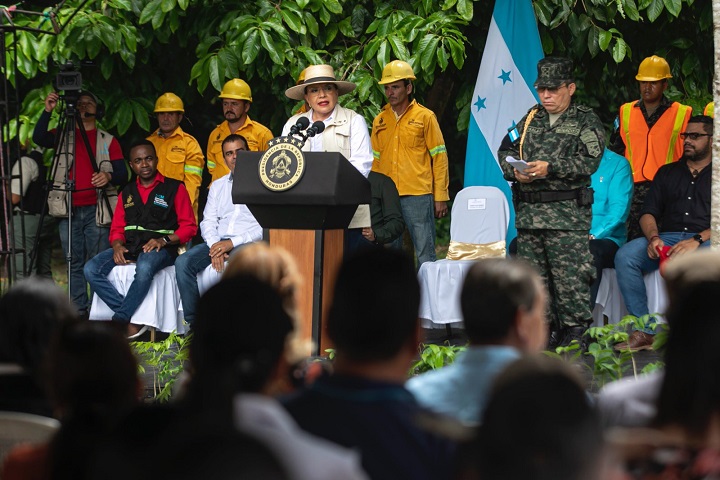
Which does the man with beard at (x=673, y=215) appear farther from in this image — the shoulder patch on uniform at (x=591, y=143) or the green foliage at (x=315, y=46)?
the green foliage at (x=315, y=46)

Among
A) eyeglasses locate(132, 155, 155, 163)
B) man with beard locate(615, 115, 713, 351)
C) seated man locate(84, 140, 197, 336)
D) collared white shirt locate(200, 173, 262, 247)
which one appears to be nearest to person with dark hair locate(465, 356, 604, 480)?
man with beard locate(615, 115, 713, 351)

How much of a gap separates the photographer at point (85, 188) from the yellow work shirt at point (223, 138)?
0.66m

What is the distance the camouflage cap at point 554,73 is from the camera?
636 centimetres

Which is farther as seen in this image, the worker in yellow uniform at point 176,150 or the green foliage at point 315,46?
the worker in yellow uniform at point 176,150

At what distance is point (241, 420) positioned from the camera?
168 centimetres

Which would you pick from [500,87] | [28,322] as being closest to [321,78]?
[500,87]

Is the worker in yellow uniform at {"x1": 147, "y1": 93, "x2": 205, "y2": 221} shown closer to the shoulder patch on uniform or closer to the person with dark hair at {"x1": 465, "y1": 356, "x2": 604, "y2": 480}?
the shoulder patch on uniform

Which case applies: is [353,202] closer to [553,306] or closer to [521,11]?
[553,306]

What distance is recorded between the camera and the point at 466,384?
2484 millimetres

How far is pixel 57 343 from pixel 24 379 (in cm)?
65

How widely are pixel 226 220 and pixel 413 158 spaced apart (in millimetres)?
1394

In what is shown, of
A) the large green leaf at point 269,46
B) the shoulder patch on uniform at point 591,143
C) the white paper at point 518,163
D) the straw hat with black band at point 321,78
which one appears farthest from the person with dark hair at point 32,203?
the shoulder patch on uniform at point 591,143

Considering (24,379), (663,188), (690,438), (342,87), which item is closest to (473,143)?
(342,87)

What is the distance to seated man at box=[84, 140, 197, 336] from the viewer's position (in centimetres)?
779
